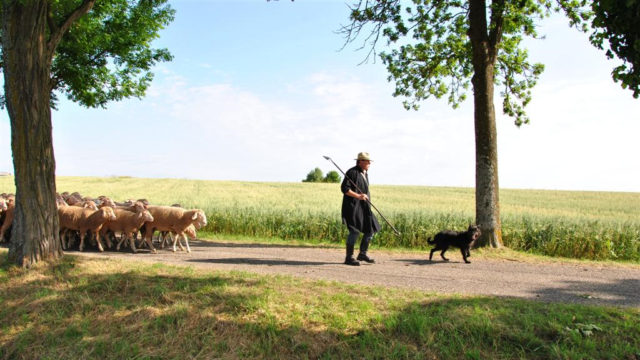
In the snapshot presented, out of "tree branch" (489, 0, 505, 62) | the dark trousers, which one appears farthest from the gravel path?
"tree branch" (489, 0, 505, 62)

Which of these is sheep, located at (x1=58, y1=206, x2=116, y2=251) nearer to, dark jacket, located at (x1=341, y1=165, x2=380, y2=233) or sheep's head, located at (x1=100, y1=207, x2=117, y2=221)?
sheep's head, located at (x1=100, y1=207, x2=117, y2=221)

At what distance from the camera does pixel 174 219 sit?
12.1m

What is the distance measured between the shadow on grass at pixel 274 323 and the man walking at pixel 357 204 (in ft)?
8.17

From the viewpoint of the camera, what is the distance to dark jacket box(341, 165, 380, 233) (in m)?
9.61

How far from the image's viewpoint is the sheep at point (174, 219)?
1195 centimetres

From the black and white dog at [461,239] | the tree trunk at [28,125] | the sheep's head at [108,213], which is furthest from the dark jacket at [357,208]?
the sheep's head at [108,213]

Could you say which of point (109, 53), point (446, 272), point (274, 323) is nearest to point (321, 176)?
point (109, 53)

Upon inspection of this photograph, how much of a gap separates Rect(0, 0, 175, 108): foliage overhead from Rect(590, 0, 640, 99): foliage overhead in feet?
50.6

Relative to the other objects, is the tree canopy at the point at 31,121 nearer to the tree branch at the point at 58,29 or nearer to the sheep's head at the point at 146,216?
the tree branch at the point at 58,29

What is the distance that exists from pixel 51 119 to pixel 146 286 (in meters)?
4.02

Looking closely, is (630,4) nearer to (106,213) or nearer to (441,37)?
(106,213)

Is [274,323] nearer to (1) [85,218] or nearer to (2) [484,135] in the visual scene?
(1) [85,218]

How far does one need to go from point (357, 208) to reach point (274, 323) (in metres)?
4.21

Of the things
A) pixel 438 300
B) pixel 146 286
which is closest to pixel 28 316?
pixel 146 286
